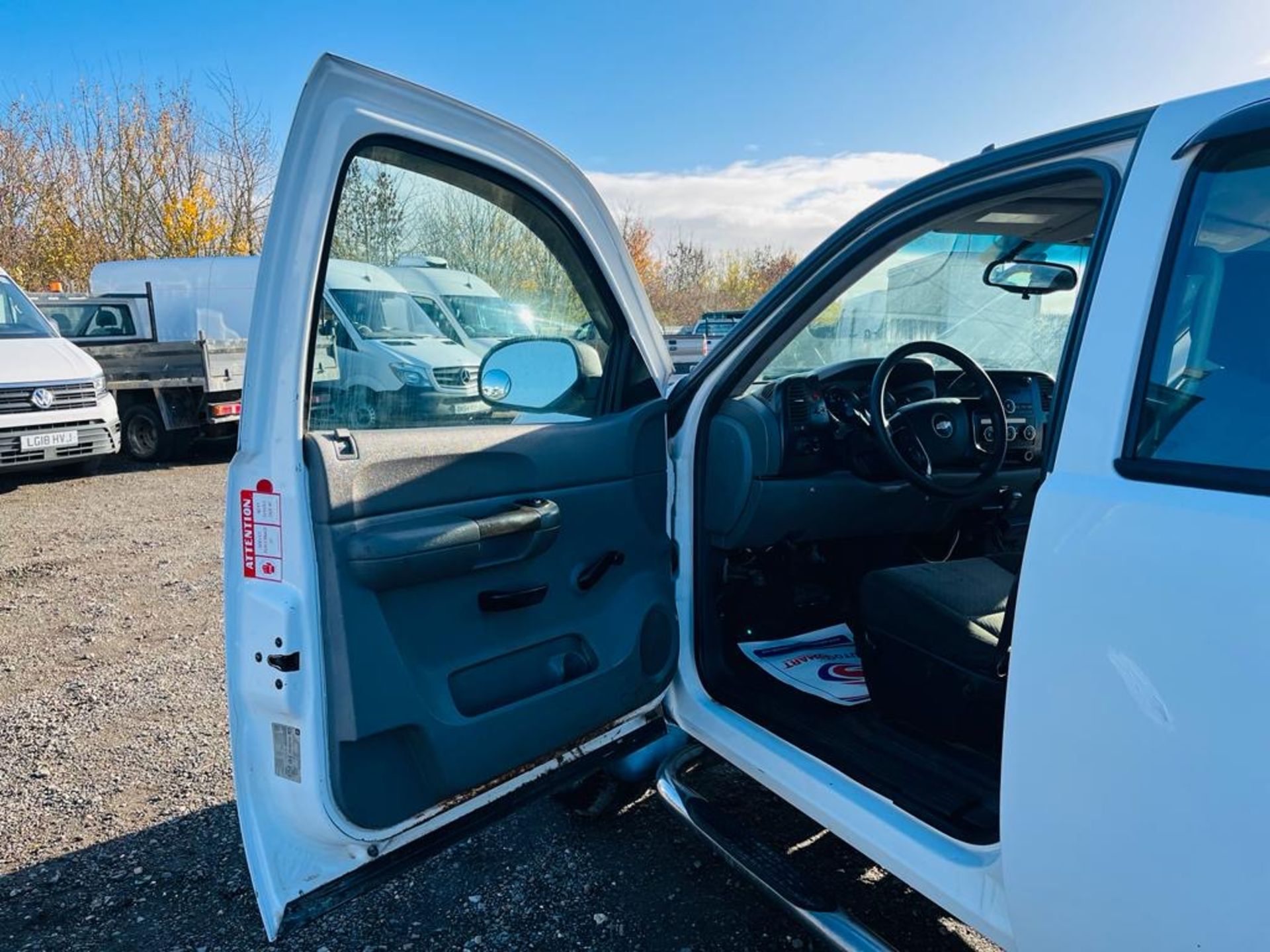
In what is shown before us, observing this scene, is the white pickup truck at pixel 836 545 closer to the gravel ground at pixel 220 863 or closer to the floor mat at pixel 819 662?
the floor mat at pixel 819 662

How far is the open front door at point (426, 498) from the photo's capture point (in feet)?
5.46

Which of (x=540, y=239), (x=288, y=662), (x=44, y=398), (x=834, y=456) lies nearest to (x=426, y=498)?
(x=288, y=662)

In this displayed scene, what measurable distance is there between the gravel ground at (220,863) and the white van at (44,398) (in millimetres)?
4786

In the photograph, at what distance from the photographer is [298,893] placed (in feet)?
5.62

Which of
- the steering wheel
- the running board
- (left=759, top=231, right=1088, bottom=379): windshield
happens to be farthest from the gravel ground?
(left=759, top=231, right=1088, bottom=379): windshield

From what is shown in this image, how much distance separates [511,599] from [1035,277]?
5.66 feet

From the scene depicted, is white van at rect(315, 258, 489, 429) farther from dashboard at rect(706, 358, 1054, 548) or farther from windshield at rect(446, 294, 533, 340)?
dashboard at rect(706, 358, 1054, 548)

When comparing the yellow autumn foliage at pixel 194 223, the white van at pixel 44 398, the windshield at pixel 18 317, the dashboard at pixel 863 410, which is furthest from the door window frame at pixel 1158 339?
the yellow autumn foliage at pixel 194 223

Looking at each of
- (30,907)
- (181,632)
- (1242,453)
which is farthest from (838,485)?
(181,632)

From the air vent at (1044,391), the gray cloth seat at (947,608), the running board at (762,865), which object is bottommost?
the running board at (762,865)

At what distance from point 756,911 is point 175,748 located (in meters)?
2.47

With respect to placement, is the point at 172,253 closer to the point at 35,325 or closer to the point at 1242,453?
the point at 35,325

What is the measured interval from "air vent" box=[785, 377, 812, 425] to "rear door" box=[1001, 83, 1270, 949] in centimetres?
119

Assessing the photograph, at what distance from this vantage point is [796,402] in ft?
8.40
